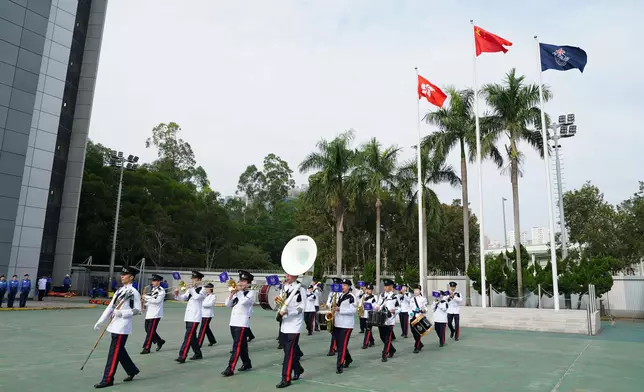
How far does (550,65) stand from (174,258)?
3401cm

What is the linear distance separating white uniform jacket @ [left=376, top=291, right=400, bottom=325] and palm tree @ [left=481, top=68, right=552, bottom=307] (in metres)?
14.2

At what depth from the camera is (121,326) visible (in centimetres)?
717

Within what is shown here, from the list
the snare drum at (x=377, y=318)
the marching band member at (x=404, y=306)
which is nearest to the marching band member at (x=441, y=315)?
the marching band member at (x=404, y=306)

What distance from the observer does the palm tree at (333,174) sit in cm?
2941

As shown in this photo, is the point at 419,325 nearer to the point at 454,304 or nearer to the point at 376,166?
the point at 454,304

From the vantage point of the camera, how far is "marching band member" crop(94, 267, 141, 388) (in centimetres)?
696

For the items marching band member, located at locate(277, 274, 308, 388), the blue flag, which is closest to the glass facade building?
marching band member, located at locate(277, 274, 308, 388)

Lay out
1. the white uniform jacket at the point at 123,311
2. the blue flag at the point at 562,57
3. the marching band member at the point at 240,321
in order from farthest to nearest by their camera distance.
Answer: the blue flag at the point at 562,57
the marching band member at the point at 240,321
the white uniform jacket at the point at 123,311

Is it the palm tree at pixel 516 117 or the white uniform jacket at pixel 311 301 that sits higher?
the palm tree at pixel 516 117

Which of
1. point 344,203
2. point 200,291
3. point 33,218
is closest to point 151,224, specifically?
point 33,218

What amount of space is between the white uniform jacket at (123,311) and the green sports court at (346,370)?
87 cm

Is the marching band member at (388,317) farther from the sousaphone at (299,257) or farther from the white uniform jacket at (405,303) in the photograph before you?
the sousaphone at (299,257)

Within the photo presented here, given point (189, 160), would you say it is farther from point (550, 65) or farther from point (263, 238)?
point (550, 65)

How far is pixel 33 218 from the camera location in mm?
26641
